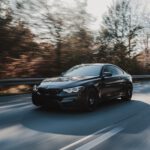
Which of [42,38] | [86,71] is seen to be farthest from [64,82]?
[42,38]

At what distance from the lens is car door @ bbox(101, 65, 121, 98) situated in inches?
473

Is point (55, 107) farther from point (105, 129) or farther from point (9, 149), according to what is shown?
point (9, 149)

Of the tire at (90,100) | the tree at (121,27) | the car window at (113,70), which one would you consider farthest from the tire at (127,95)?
the tree at (121,27)

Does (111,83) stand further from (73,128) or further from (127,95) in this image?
(73,128)

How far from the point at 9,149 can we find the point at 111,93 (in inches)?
258

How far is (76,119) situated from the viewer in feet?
31.9

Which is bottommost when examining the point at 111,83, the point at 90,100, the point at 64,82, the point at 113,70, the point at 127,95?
the point at 127,95

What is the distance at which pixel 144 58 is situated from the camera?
176 ft

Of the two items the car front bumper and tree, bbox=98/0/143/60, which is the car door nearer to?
the car front bumper

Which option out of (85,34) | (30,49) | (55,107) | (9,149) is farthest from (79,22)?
(9,149)

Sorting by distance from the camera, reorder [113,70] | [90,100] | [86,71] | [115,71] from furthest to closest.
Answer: [115,71], [113,70], [86,71], [90,100]

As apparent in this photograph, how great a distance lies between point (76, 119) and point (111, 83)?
3.18 m

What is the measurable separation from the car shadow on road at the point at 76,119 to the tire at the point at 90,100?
0.54 ft

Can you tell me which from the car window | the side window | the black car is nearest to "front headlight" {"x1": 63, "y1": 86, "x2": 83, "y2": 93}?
the black car
